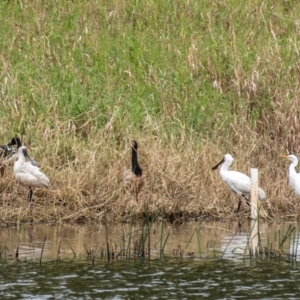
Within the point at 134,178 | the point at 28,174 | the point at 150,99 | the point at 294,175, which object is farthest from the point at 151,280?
the point at 150,99

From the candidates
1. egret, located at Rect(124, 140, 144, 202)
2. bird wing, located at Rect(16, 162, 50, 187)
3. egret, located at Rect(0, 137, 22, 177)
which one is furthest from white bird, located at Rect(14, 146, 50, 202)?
egret, located at Rect(124, 140, 144, 202)

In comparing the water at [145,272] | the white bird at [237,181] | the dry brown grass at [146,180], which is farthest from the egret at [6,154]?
the white bird at [237,181]

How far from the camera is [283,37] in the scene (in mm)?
22062

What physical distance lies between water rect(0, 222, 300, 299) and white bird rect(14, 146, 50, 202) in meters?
1.65

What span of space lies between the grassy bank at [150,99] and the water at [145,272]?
6.25ft

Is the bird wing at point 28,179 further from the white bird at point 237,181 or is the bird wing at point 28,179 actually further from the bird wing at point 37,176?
the white bird at point 237,181

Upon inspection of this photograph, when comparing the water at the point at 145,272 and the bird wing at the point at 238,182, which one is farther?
the bird wing at the point at 238,182

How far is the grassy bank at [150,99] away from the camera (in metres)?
15.0

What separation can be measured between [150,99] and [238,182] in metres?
3.98

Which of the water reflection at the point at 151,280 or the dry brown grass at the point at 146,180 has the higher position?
the dry brown grass at the point at 146,180

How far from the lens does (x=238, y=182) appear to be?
15.2 meters

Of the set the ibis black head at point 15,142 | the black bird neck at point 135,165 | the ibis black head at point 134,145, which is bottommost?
the black bird neck at point 135,165

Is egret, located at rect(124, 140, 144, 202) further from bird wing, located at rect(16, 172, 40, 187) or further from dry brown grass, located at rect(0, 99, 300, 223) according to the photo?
bird wing, located at rect(16, 172, 40, 187)

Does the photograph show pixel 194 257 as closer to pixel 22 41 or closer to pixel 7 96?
pixel 7 96
